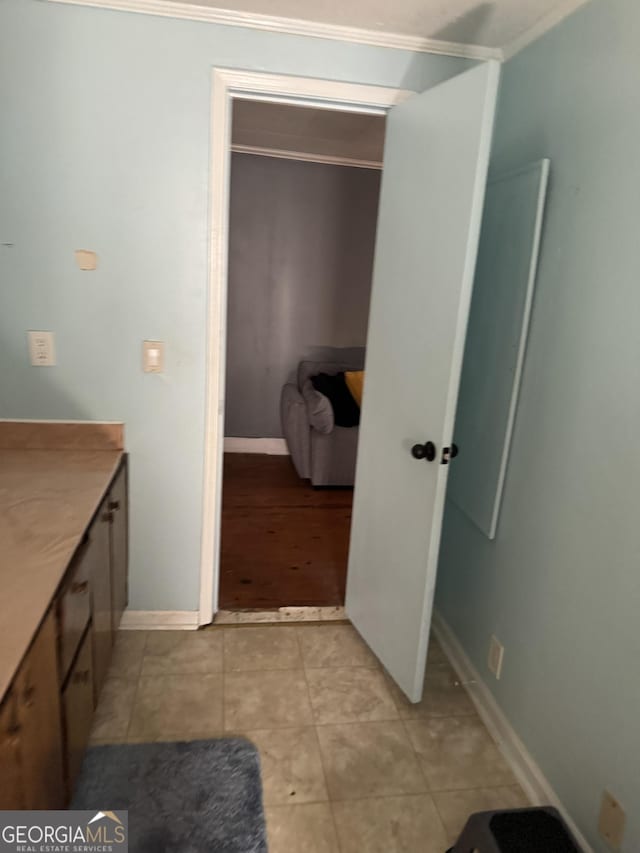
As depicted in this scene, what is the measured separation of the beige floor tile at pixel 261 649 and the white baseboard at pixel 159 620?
0.52ft

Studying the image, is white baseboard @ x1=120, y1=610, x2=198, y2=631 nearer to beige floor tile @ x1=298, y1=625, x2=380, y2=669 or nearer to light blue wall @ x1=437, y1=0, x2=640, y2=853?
beige floor tile @ x1=298, y1=625, x2=380, y2=669

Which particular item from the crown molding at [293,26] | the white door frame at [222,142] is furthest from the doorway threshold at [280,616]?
the crown molding at [293,26]

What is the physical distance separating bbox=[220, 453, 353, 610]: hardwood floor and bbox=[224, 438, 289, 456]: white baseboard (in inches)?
10.1

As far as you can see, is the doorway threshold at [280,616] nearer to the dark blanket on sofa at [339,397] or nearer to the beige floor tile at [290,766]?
the beige floor tile at [290,766]

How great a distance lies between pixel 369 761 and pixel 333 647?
0.57 metres

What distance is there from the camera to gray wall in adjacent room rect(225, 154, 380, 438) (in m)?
4.45

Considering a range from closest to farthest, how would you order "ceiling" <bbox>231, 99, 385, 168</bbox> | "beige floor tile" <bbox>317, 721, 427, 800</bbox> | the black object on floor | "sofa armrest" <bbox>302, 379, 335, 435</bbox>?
the black object on floor < "beige floor tile" <bbox>317, 721, 427, 800</bbox> < "ceiling" <bbox>231, 99, 385, 168</bbox> < "sofa armrest" <bbox>302, 379, 335, 435</bbox>

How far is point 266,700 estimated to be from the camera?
210 cm

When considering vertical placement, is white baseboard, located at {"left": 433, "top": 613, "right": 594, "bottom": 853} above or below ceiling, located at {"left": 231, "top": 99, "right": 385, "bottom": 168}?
below

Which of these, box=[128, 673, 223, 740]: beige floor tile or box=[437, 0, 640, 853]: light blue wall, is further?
box=[128, 673, 223, 740]: beige floor tile

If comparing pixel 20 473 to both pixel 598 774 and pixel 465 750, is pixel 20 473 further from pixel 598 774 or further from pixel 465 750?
pixel 598 774

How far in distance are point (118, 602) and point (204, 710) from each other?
49cm

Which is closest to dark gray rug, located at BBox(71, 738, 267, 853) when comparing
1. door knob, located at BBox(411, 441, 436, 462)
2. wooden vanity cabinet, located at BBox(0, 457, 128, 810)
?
wooden vanity cabinet, located at BBox(0, 457, 128, 810)

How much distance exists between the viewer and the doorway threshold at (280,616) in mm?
2535
